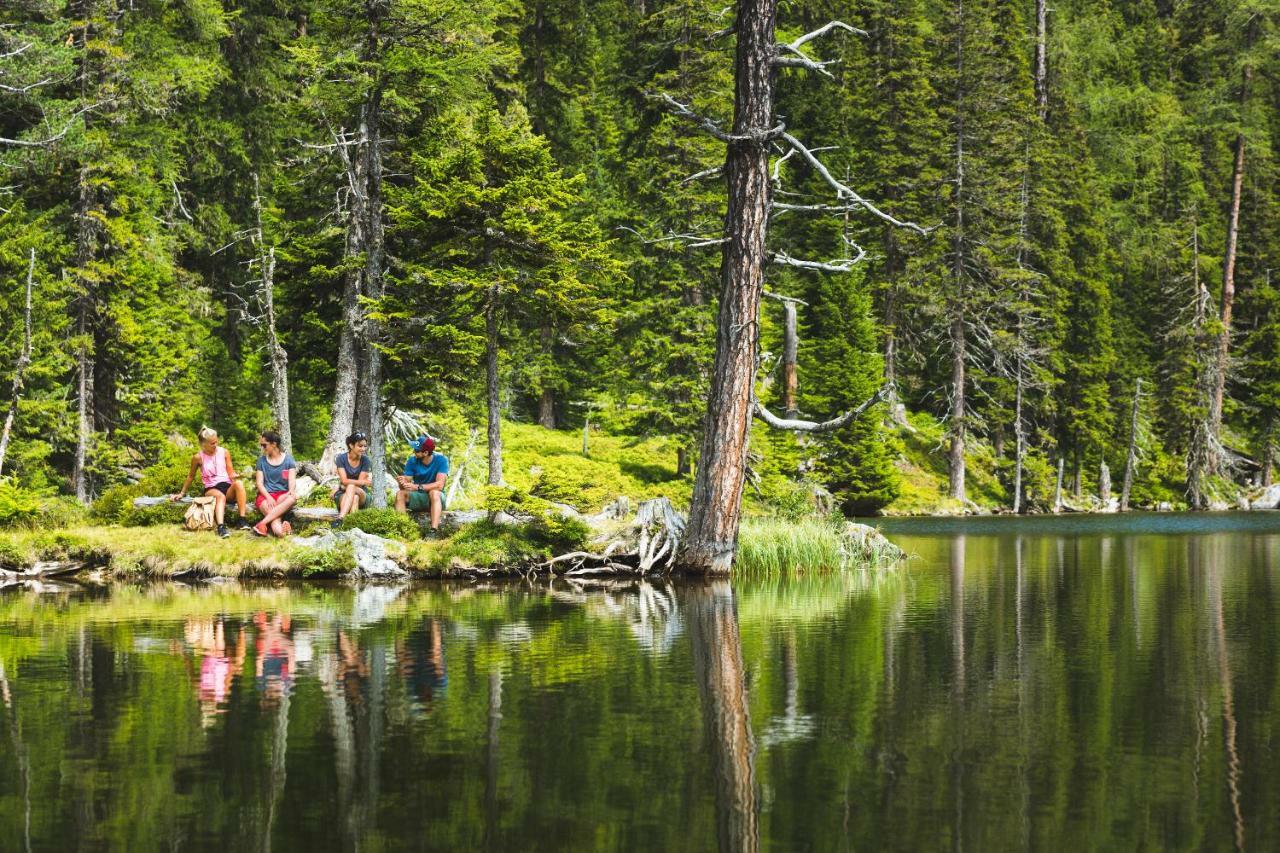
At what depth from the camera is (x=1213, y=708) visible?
6586mm

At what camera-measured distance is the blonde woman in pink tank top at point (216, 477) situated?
58.1 ft

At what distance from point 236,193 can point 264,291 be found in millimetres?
8473

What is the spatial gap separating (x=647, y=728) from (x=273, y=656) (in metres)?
3.92

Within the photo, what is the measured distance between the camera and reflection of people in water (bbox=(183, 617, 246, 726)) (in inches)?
279

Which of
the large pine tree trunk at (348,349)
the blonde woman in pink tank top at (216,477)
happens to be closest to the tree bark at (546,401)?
the large pine tree trunk at (348,349)

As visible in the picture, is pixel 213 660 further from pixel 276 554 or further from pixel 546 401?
pixel 546 401

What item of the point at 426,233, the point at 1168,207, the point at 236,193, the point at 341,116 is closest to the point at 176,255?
the point at 236,193

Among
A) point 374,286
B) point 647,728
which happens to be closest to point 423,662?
point 647,728

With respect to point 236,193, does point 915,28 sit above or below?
above

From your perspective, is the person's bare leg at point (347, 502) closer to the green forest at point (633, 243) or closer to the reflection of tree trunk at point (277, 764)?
the green forest at point (633, 243)

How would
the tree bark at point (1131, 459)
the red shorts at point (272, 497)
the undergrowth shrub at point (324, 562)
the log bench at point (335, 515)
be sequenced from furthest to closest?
the tree bark at point (1131, 459), the log bench at point (335, 515), the red shorts at point (272, 497), the undergrowth shrub at point (324, 562)

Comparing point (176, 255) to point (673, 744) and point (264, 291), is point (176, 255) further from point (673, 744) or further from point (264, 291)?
point (673, 744)

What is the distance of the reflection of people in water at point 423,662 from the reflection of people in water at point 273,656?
29.9 inches

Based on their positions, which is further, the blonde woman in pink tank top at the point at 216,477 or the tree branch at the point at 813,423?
the blonde woman in pink tank top at the point at 216,477
